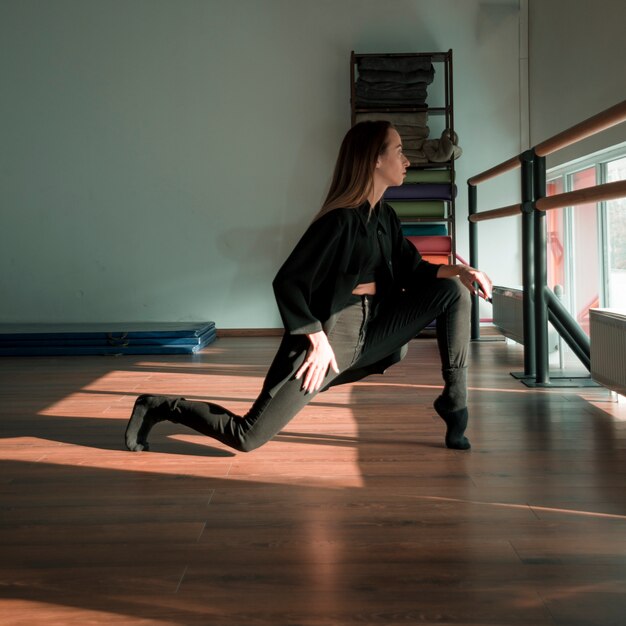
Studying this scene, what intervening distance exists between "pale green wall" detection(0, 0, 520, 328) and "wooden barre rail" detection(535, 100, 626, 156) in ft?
8.90

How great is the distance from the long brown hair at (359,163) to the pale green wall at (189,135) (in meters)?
3.72

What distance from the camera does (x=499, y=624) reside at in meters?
1.29

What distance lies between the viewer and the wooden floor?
1.39 metres

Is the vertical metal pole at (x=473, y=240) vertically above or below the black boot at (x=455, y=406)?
above

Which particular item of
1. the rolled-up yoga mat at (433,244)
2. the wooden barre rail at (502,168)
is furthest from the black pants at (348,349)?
the rolled-up yoga mat at (433,244)

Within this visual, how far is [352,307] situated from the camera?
7.61ft

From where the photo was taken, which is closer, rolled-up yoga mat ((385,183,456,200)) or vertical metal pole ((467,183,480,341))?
vertical metal pole ((467,183,480,341))

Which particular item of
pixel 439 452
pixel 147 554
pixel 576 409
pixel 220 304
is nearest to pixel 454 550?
pixel 147 554

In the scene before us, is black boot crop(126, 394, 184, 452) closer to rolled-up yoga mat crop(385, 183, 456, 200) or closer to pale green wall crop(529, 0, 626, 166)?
pale green wall crop(529, 0, 626, 166)

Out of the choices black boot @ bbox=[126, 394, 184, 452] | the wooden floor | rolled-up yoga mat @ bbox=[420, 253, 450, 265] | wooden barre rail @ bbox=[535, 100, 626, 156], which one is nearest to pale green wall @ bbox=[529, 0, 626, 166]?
wooden barre rail @ bbox=[535, 100, 626, 156]

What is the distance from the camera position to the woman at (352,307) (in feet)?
7.11

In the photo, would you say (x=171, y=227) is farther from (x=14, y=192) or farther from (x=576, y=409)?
(x=576, y=409)

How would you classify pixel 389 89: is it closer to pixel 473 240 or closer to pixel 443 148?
pixel 443 148

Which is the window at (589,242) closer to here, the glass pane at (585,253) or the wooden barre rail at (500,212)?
the glass pane at (585,253)
